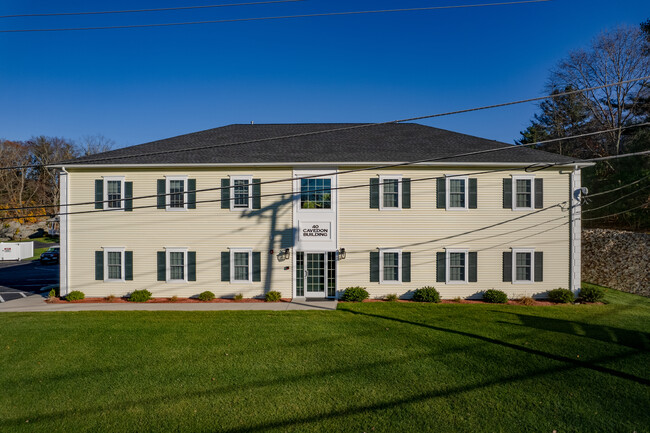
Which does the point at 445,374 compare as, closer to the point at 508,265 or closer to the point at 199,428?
the point at 199,428

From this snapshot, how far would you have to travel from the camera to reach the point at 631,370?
7488mm

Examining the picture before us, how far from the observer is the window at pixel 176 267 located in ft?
48.3

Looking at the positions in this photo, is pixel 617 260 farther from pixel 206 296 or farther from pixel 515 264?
pixel 206 296

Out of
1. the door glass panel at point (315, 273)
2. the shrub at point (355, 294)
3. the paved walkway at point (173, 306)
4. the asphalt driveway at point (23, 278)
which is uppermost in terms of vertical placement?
the door glass panel at point (315, 273)

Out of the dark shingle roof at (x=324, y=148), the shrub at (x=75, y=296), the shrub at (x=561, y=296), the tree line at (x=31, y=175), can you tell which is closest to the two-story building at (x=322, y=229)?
the dark shingle roof at (x=324, y=148)

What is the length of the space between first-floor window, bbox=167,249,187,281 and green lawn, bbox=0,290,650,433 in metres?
3.03

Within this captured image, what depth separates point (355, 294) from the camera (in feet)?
46.5

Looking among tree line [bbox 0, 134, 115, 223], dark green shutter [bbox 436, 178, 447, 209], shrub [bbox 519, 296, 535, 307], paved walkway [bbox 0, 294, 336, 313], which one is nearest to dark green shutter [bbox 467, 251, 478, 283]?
shrub [bbox 519, 296, 535, 307]

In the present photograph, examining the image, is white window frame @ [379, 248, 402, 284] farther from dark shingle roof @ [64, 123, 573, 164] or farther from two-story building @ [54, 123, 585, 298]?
dark shingle roof @ [64, 123, 573, 164]

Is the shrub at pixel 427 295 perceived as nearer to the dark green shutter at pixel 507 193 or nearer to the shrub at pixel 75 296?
the dark green shutter at pixel 507 193

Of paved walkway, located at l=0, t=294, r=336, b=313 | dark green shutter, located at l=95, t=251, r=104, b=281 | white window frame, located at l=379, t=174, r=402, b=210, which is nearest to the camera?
paved walkway, located at l=0, t=294, r=336, b=313

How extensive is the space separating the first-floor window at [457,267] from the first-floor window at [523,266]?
2385 mm

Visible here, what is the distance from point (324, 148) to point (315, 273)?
6.37m

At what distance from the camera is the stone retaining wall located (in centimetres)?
1517
